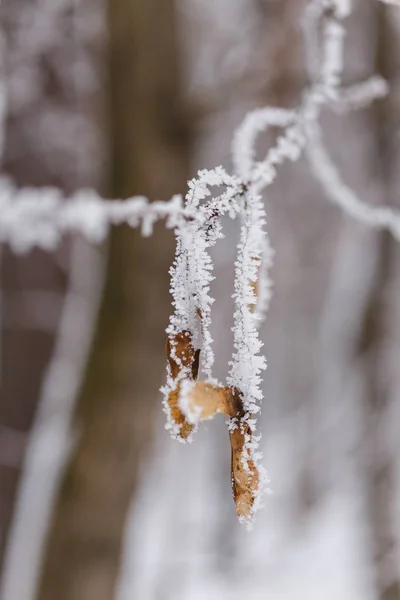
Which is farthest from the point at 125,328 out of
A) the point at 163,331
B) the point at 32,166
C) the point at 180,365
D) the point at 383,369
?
the point at 32,166

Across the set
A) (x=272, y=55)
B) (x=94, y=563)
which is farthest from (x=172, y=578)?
(x=272, y=55)

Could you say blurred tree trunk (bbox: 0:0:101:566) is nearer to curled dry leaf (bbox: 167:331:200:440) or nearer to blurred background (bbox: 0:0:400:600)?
blurred background (bbox: 0:0:400:600)

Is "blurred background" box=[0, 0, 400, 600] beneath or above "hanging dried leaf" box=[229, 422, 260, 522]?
above

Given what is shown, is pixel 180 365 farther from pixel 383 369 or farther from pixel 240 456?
pixel 383 369

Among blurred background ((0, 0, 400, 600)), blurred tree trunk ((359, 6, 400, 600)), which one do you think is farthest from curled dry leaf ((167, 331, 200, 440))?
blurred tree trunk ((359, 6, 400, 600))

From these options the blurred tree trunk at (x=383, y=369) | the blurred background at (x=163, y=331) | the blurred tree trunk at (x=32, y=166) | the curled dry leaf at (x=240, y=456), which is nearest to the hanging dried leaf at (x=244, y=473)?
the curled dry leaf at (x=240, y=456)

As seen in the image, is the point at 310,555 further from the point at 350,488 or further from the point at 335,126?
the point at 335,126

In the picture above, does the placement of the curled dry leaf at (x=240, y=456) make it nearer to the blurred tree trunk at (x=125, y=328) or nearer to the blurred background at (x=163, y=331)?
the blurred background at (x=163, y=331)

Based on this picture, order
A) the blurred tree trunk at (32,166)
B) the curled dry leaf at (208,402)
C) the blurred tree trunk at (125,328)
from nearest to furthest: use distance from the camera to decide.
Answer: the curled dry leaf at (208,402)
the blurred tree trunk at (125,328)
the blurred tree trunk at (32,166)
